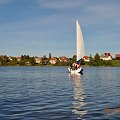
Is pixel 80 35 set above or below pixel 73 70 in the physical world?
above

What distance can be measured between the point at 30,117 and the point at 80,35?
8866 cm

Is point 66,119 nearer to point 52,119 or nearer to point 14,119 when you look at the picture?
point 52,119

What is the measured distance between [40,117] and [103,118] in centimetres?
424

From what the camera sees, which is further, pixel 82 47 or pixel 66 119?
pixel 82 47

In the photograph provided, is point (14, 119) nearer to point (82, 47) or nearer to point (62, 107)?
point (62, 107)

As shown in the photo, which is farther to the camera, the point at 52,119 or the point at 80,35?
the point at 80,35

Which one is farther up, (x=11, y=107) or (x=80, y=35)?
(x=80, y=35)

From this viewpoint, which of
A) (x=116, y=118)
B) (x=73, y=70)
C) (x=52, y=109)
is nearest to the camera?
Answer: (x=116, y=118)

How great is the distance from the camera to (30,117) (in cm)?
2236

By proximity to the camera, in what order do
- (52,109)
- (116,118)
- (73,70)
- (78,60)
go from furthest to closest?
(78,60)
(73,70)
(52,109)
(116,118)

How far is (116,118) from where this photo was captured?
21.5m

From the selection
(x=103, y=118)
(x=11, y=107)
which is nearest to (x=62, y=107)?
(x=11, y=107)

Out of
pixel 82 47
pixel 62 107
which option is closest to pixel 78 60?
pixel 82 47

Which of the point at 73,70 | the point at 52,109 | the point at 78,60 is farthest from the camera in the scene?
the point at 78,60
